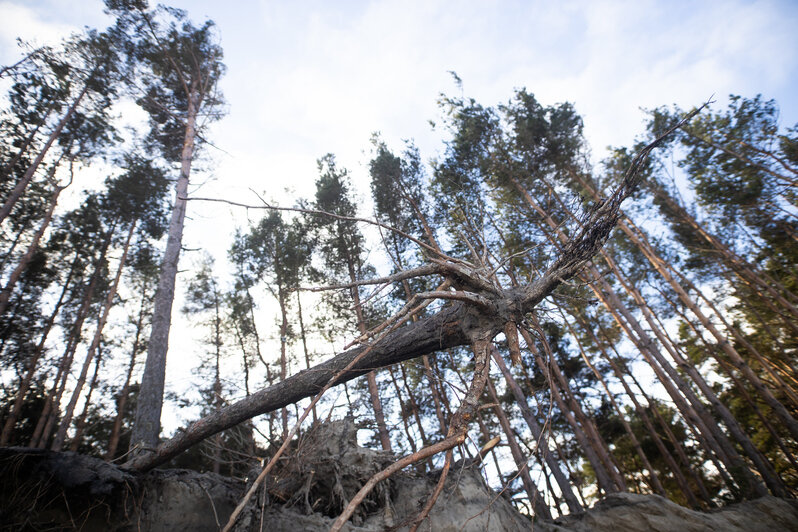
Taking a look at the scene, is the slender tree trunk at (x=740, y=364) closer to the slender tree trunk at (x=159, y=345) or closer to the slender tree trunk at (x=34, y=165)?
the slender tree trunk at (x=159, y=345)

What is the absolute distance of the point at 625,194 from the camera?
2.79 meters

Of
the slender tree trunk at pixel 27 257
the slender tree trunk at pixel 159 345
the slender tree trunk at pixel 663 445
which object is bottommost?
the slender tree trunk at pixel 663 445

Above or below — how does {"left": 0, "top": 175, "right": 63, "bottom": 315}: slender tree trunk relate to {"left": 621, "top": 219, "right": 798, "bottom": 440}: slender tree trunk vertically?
above

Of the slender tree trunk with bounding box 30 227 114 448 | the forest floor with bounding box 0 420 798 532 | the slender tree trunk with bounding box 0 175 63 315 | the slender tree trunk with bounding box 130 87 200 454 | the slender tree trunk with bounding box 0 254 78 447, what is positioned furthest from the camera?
the slender tree trunk with bounding box 30 227 114 448

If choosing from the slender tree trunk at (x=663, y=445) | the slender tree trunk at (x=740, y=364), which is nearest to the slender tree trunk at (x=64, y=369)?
the slender tree trunk at (x=663, y=445)

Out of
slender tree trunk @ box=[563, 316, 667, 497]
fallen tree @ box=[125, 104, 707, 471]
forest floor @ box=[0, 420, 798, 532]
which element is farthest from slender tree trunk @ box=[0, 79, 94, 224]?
slender tree trunk @ box=[563, 316, 667, 497]

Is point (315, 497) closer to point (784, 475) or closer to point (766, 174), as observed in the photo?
point (766, 174)

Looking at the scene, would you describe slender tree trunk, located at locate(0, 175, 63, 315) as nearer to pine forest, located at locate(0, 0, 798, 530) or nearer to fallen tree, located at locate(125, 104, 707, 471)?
pine forest, located at locate(0, 0, 798, 530)

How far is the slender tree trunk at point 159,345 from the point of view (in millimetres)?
4402

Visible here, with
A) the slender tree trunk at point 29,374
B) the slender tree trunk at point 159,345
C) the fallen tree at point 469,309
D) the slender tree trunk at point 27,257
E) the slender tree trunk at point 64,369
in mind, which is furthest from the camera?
the slender tree trunk at point 64,369

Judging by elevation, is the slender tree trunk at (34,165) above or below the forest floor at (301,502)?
above

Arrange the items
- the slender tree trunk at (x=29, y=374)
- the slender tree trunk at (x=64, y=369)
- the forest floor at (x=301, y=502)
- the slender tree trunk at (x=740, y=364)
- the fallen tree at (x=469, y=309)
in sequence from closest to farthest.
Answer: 1. the fallen tree at (x=469, y=309)
2. the forest floor at (x=301, y=502)
3. the slender tree trunk at (x=740, y=364)
4. the slender tree trunk at (x=29, y=374)
5. the slender tree trunk at (x=64, y=369)

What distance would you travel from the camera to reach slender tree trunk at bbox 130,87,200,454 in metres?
4.40

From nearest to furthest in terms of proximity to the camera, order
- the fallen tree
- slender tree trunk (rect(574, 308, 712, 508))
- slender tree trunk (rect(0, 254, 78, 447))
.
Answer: the fallen tree
slender tree trunk (rect(0, 254, 78, 447))
slender tree trunk (rect(574, 308, 712, 508))
